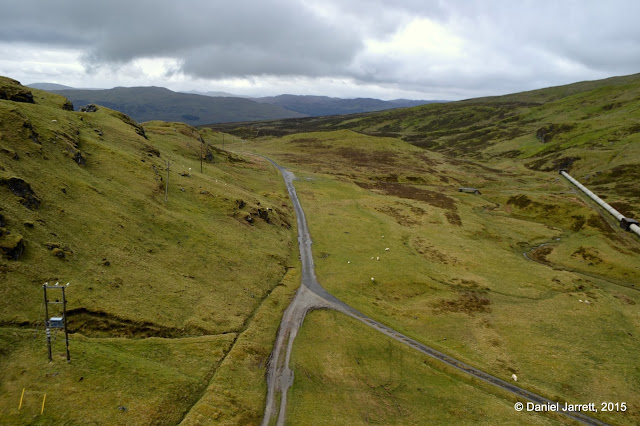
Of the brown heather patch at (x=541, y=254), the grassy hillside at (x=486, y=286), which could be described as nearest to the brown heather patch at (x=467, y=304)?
the grassy hillside at (x=486, y=286)

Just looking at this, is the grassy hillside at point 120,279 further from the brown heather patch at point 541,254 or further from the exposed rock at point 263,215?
the brown heather patch at point 541,254

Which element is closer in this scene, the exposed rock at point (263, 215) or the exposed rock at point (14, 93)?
the exposed rock at point (14, 93)

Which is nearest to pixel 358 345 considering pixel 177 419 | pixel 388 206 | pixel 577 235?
pixel 177 419

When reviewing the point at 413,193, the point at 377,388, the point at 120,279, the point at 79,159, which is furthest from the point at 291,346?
the point at 413,193

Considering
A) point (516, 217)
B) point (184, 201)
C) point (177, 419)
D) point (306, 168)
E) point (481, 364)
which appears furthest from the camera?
point (306, 168)

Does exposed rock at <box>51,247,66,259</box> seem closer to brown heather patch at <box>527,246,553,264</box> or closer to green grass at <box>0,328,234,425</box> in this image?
green grass at <box>0,328,234,425</box>

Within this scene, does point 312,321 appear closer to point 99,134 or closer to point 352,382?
point 352,382
